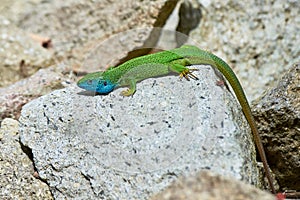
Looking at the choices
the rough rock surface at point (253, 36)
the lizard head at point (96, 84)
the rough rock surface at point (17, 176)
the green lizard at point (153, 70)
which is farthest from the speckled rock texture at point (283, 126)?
the rough rock surface at point (17, 176)

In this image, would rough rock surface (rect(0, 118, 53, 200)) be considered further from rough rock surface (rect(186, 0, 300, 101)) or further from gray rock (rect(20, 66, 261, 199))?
rough rock surface (rect(186, 0, 300, 101))

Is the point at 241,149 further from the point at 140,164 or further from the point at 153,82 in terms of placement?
the point at 153,82

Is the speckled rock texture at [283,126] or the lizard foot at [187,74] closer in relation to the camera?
the speckled rock texture at [283,126]

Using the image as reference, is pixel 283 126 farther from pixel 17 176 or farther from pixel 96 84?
pixel 17 176

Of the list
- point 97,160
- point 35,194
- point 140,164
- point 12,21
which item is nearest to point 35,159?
point 35,194

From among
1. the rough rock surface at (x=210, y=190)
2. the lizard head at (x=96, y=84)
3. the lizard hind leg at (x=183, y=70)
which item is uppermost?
the lizard hind leg at (x=183, y=70)

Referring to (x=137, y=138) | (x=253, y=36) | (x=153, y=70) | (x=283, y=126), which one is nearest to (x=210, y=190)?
(x=137, y=138)

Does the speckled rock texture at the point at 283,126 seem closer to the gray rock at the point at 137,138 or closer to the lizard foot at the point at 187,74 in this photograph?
the gray rock at the point at 137,138
